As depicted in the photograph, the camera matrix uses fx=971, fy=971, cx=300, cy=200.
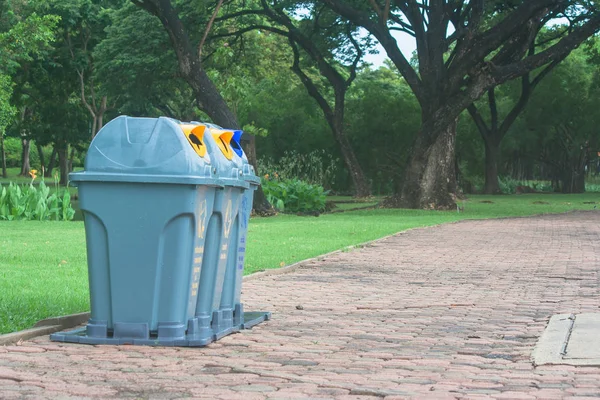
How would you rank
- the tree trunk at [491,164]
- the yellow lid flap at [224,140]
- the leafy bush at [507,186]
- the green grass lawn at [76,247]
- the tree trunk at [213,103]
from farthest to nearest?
the leafy bush at [507,186] < the tree trunk at [491,164] < the tree trunk at [213,103] < the green grass lawn at [76,247] < the yellow lid flap at [224,140]

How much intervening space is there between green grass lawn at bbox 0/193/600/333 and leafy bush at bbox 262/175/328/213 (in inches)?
50.0

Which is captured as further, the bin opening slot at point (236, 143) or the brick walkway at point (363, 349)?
the bin opening slot at point (236, 143)

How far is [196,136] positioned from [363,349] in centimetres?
195

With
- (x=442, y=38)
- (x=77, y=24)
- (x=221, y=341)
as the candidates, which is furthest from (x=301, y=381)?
(x=77, y=24)

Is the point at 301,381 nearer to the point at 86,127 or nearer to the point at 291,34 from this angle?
the point at 291,34

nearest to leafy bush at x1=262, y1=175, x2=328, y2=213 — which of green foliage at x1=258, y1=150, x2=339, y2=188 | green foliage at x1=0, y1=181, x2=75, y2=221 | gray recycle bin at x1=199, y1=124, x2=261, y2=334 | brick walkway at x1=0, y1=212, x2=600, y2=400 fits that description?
green foliage at x1=258, y1=150, x2=339, y2=188

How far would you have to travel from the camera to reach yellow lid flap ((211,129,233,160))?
7570 millimetres

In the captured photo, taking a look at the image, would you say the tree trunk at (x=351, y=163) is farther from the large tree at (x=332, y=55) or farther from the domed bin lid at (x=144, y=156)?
the domed bin lid at (x=144, y=156)

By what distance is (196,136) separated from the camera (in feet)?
23.2

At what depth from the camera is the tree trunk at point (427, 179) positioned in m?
27.7

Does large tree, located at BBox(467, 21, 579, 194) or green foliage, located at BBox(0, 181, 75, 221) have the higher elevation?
large tree, located at BBox(467, 21, 579, 194)

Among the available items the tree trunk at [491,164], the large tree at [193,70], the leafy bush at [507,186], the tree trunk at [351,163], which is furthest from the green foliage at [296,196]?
the leafy bush at [507,186]

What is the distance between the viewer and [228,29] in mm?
35312

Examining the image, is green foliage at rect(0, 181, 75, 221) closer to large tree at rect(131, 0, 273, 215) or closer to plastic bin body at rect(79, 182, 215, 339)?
large tree at rect(131, 0, 273, 215)
